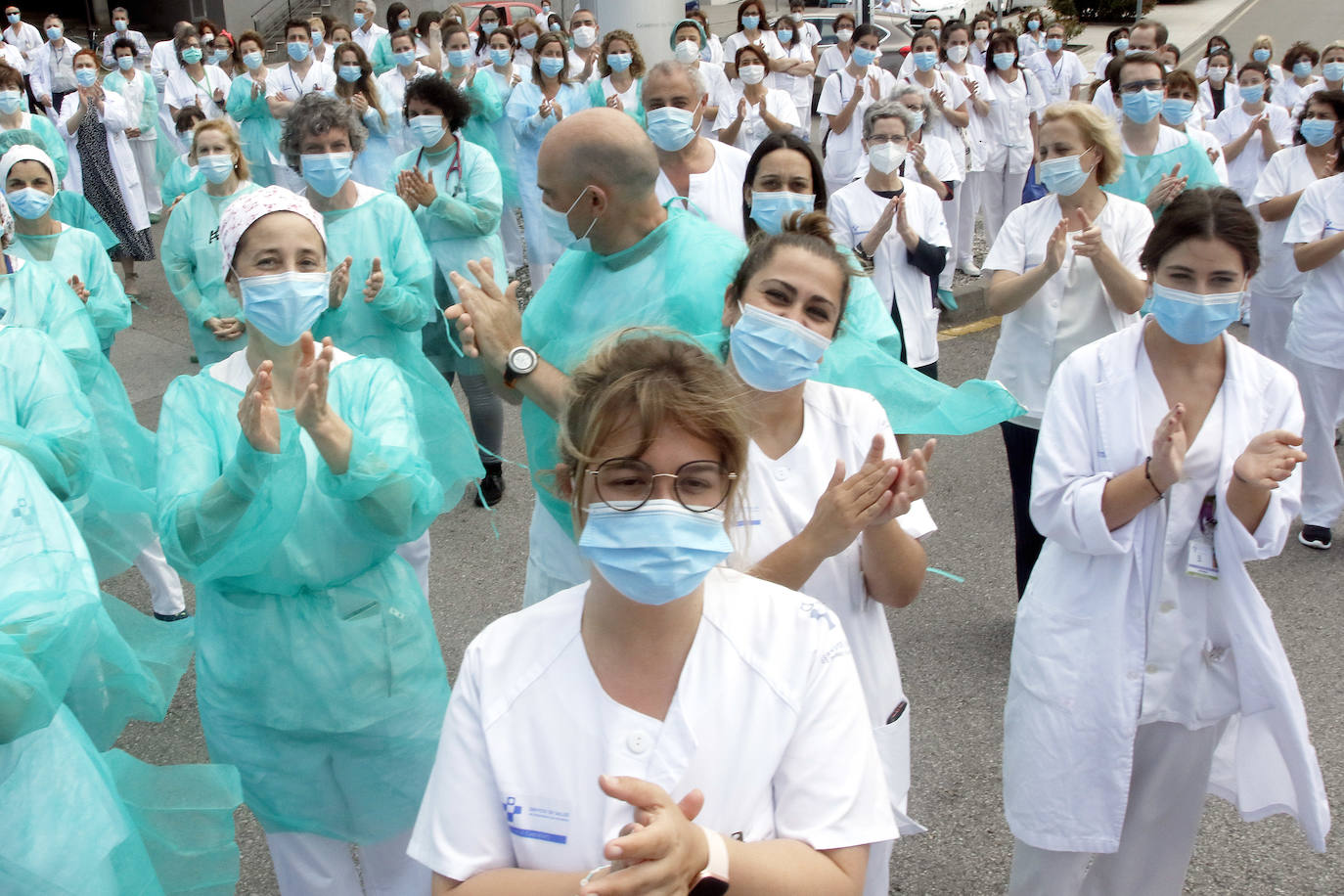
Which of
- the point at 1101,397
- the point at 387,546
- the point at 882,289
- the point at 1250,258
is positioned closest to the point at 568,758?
the point at 387,546

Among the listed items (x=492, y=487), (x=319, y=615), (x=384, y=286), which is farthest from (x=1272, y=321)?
(x=319, y=615)

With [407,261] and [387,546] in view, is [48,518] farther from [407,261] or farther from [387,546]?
[407,261]

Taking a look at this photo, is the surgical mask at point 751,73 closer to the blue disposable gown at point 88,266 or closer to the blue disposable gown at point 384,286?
the blue disposable gown at point 384,286

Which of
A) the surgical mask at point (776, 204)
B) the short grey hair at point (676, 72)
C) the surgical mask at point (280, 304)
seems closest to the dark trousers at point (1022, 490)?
the surgical mask at point (776, 204)

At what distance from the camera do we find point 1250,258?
9.86 ft

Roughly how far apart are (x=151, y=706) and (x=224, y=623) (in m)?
0.24

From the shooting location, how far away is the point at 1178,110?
25.2ft

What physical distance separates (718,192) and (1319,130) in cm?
372

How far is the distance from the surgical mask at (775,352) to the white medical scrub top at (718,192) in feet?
9.25

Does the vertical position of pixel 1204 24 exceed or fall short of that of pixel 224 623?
it falls short

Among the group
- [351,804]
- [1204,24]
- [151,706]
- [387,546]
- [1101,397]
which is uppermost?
[1101,397]

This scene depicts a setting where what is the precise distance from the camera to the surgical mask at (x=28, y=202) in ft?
18.2

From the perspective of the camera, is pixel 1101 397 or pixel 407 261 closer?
pixel 1101 397

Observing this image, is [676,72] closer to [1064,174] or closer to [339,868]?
[1064,174]
